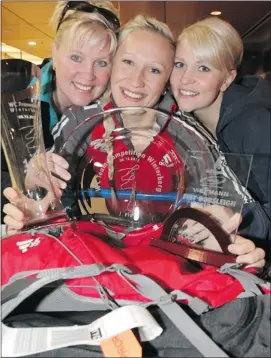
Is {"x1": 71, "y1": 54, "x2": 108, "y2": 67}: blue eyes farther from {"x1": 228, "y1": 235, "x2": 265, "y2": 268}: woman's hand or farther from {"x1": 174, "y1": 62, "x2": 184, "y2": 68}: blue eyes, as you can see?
{"x1": 228, "y1": 235, "x2": 265, "y2": 268}: woman's hand

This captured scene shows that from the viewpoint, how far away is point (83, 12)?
0.66m

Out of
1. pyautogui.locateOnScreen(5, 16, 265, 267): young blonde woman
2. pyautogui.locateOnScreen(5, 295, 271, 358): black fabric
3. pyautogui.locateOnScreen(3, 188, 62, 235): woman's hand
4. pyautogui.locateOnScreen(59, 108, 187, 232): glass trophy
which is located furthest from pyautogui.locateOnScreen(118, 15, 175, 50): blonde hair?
pyautogui.locateOnScreen(5, 295, 271, 358): black fabric

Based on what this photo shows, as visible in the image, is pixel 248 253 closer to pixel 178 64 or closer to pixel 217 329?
pixel 217 329

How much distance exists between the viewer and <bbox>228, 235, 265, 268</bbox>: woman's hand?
61 cm

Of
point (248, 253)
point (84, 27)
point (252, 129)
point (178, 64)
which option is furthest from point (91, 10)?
point (248, 253)

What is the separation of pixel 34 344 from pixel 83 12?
16.6 inches

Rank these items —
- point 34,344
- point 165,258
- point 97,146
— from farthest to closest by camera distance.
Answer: point 97,146, point 165,258, point 34,344

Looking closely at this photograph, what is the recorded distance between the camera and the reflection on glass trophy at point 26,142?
61 cm

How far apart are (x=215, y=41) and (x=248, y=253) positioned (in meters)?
0.28

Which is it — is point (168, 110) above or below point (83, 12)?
below

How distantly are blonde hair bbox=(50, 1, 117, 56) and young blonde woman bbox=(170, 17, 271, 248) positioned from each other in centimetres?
10

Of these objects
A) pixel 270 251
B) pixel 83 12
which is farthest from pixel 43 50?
pixel 270 251

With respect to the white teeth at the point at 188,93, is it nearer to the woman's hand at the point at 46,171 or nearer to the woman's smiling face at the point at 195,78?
the woman's smiling face at the point at 195,78

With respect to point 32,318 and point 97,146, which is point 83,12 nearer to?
point 97,146
